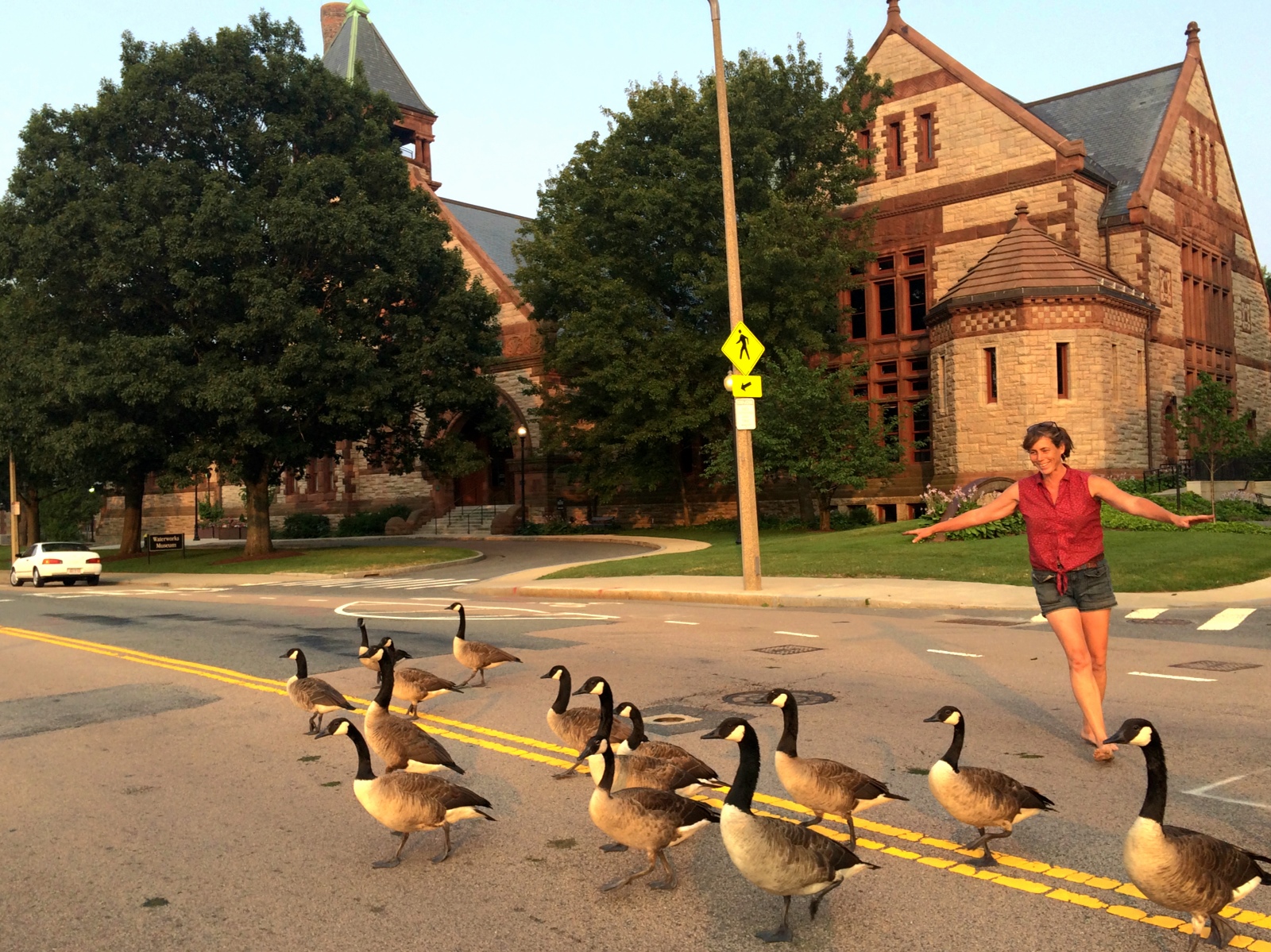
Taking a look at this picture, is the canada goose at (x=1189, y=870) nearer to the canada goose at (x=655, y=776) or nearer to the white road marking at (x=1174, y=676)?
the canada goose at (x=655, y=776)

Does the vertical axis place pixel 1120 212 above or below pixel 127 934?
above

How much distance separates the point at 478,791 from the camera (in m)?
6.82

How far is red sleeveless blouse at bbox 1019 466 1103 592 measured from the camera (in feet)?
23.3

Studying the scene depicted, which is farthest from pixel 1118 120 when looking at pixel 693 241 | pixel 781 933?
pixel 781 933

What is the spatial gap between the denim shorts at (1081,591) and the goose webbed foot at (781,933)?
339 centimetres

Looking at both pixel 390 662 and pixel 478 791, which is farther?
pixel 390 662

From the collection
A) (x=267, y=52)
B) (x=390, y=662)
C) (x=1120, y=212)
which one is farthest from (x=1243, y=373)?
(x=390, y=662)

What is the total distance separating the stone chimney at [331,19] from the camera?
78.9 metres

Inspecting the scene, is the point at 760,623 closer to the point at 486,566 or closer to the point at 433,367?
the point at 486,566

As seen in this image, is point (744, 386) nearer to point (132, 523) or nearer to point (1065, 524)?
point (1065, 524)

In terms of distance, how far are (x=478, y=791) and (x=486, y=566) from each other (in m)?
25.5

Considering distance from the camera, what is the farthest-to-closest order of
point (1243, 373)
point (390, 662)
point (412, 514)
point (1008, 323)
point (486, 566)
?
point (412, 514) → point (1243, 373) → point (1008, 323) → point (486, 566) → point (390, 662)

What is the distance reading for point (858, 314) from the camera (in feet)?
142

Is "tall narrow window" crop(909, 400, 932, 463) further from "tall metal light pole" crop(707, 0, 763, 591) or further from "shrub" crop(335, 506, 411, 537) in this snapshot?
"shrub" crop(335, 506, 411, 537)
